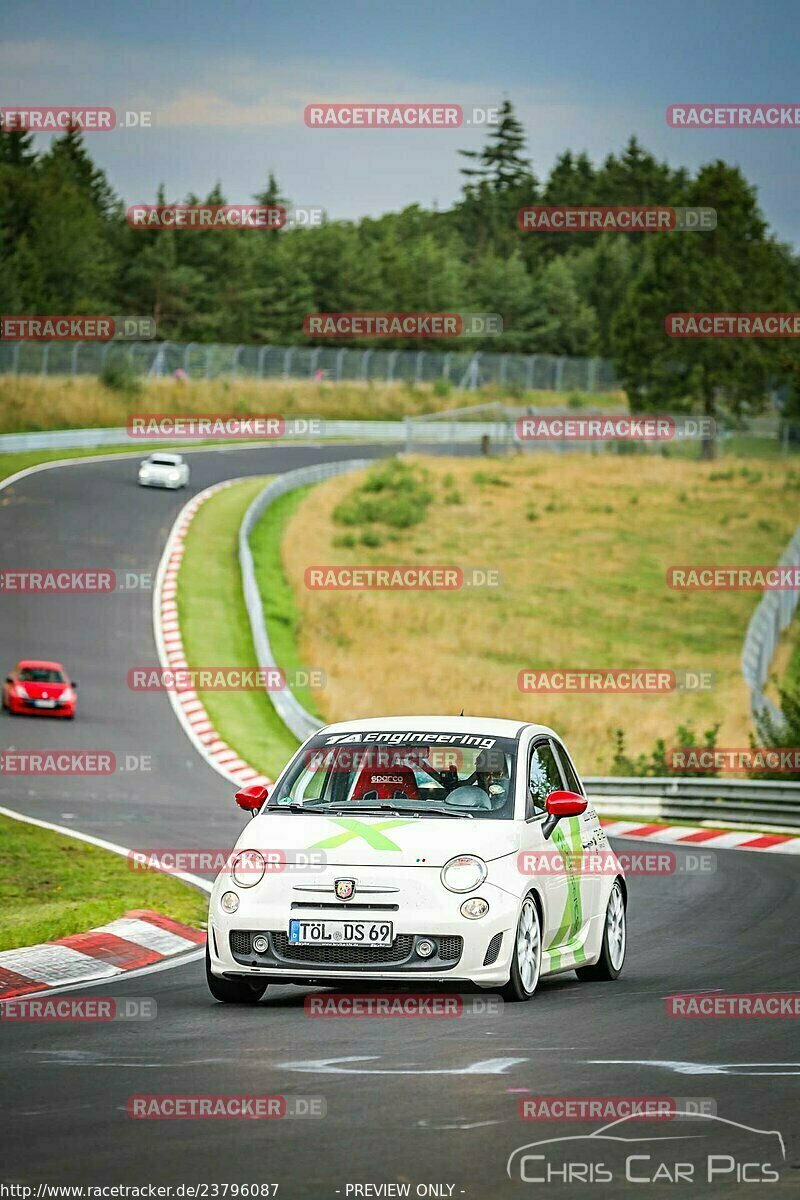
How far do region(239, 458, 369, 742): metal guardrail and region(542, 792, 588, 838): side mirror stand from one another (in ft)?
80.4

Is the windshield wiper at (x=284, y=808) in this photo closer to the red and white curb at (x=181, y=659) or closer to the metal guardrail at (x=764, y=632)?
the red and white curb at (x=181, y=659)

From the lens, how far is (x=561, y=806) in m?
11.4

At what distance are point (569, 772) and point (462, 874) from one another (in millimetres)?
2314

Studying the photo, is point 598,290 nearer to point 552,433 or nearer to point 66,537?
point 552,433

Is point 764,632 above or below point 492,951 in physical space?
below

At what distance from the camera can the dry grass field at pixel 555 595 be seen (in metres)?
43.5

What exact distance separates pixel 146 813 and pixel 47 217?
269ft

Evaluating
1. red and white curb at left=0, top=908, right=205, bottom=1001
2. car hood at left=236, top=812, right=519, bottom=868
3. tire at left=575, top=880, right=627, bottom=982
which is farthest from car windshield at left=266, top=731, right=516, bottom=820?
red and white curb at left=0, top=908, right=205, bottom=1001

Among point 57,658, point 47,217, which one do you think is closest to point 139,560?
point 57,658

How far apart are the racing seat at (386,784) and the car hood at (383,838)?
53 centimetres

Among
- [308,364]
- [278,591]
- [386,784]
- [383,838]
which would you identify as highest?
[308,364]

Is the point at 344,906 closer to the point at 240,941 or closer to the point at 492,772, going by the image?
the point at 240,941

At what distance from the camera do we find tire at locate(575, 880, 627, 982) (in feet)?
40.4

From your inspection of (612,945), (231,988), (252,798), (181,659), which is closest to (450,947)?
(231,988)
